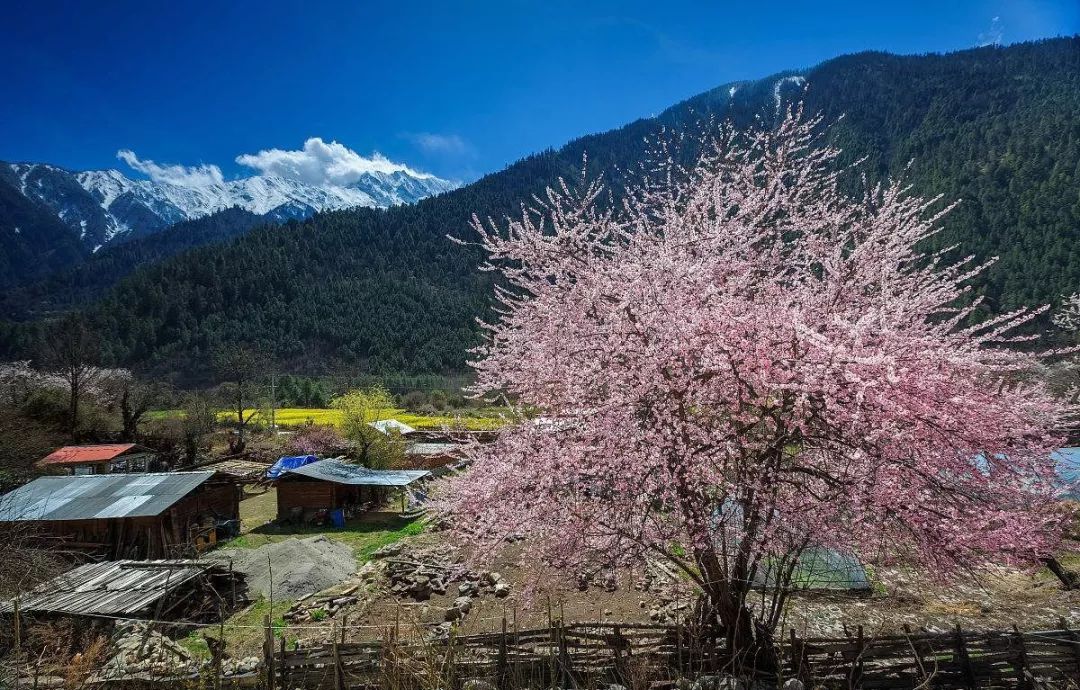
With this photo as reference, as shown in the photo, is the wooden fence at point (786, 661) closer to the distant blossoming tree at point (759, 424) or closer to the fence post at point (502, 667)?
the fence post at point (502, 667)

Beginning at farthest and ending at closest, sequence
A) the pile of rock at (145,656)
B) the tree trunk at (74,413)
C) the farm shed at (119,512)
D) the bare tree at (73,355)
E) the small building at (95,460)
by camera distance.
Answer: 1. the bare tree at (73,355)
2. the tree trunk at (74,413)
3. the small building at (95,460)
4. the farm shed at (119,512)
5. the pile of rock at (145,656)

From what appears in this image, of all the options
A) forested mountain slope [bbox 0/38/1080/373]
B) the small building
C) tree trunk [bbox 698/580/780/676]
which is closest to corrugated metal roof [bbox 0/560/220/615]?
tree trunk [bbox 698/580/780/676]

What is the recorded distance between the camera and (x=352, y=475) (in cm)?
2909

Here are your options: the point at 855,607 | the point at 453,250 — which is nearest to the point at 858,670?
the point at 855,607

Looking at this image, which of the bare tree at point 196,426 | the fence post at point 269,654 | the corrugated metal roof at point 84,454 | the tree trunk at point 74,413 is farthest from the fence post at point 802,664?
the tree trunk at point 74,413

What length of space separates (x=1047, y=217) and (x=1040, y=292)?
1062 inches

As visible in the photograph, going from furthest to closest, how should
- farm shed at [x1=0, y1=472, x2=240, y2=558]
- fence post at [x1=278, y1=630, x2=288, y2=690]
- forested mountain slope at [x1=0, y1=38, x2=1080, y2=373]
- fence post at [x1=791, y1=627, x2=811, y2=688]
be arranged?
forested mountain slope at [x1=0, y1=38, x2=1080, y2=373]
farm shed at [x1=0, y1=472, x2=240, y2=558]
fence post at [x1=278, y1=630, x2=288, y2=690]
fence post at [x1=791, y1=627, x2=811, y2=688]

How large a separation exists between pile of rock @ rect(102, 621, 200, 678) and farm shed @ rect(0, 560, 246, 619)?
35.7 inches

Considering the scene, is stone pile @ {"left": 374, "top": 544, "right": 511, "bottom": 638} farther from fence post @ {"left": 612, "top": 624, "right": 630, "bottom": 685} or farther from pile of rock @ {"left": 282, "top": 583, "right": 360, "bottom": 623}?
fence post @ {"left": 612, "top": 624, "right": 630, "bottom": 685}

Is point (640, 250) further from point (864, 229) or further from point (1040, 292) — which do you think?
point (1040, 292)

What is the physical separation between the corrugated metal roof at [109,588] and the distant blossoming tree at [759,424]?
1106 cm

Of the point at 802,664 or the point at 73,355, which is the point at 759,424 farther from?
the point at 73,355

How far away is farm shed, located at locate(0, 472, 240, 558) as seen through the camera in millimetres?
19812

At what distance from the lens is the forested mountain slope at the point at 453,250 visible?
91625 millimetres
